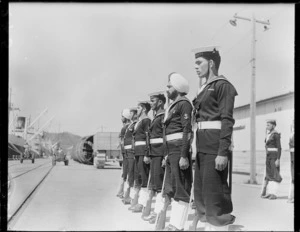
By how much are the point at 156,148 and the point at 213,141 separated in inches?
46.3

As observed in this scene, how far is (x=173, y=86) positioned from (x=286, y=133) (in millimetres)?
1691

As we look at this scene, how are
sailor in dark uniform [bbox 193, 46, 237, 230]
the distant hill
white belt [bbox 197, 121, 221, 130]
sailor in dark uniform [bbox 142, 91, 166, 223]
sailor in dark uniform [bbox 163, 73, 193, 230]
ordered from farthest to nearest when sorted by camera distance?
1. the distant hill
2. sailor in dark uniform [bbox 142, 91, 166, 223]
3. sailor in dark uniform [bbox 163, 73, 193, 230]
4. white belt [bbox 197, 121, 221, 130]
5. sailor in dark uniform [bbox 193, 46, 237, 230]

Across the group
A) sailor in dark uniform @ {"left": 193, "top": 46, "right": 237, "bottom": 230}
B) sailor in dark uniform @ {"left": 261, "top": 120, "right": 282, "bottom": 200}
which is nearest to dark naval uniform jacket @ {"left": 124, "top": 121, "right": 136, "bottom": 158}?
sailor in dark uniform @ {"left": 261, "top": 120, "right": 282, "bottom": 200}

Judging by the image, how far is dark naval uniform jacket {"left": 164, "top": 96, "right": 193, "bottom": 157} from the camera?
423cm

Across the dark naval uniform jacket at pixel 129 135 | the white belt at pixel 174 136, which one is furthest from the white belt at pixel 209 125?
the dark naval uniform jacket at pixel 129 135

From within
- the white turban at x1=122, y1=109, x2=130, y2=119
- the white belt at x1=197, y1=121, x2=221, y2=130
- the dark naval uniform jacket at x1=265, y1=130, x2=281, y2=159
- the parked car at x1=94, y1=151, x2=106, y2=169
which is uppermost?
the white turban at x1=122, y1=109, x2=130, y2=119

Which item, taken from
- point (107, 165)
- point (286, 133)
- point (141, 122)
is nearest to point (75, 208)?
point (141, 122)

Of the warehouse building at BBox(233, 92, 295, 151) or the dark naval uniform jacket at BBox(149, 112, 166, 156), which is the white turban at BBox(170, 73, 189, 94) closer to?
the dark naval uniform jacket at BBox(149, 112, 166, 156)

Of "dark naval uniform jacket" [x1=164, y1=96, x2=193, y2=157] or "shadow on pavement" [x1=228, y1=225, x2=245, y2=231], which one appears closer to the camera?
"dark naval uniform jacket" [x1=164, y1=96, x2=193, y2=157]

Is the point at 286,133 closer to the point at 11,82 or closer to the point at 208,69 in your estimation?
the point at 208,69

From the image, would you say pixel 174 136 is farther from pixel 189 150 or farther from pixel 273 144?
pixel 273 144

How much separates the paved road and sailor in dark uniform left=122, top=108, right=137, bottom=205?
44 cm

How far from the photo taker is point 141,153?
5.53 m

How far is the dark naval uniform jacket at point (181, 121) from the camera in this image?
4.23 meters
